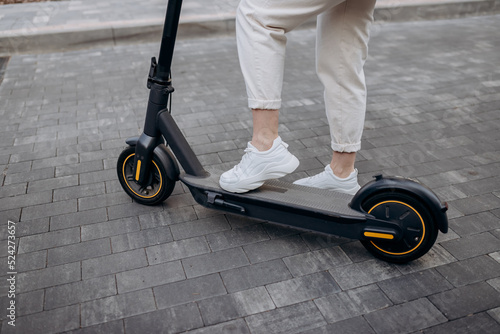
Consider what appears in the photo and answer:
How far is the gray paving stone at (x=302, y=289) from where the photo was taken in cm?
208

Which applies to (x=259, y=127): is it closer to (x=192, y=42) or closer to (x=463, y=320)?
(x=463, y=320)

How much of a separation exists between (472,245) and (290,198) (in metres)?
0.94

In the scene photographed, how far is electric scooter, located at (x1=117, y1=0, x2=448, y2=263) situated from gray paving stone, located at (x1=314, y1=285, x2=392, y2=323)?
249 millimetres

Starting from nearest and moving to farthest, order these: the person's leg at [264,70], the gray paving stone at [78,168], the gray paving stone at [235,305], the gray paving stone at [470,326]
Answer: the gray paving stone at [470,326]
the gray paving stone at [235,305]
the person's leg at [264,70]
the gray paving stone at [78,168]

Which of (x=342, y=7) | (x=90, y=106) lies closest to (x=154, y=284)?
(x=342, y=7)

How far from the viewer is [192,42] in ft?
21.3

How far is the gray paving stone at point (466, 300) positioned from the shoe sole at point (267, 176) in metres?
0.85

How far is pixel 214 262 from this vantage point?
2318 mm

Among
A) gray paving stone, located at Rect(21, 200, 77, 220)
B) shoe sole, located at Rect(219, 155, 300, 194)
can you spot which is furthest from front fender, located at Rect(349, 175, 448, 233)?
gray paving stone, located at Rect(21, 200, 77, 220)

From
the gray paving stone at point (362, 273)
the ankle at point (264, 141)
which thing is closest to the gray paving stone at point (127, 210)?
the ankle at point (264, 141)

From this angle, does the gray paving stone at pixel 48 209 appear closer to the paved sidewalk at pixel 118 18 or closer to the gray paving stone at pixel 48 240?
the gray paving stone at pixel 48 240

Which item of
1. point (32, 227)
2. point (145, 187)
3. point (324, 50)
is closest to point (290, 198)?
point (324, 50)

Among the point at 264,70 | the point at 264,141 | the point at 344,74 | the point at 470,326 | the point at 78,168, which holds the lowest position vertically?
the point at 78,168

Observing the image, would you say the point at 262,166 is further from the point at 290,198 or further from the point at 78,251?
the point at 78,251
